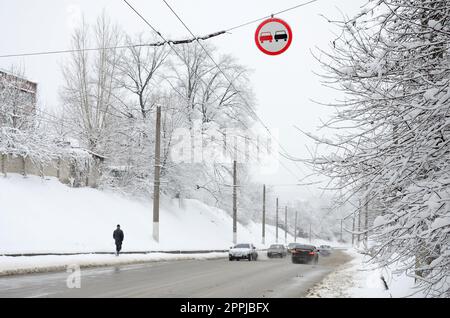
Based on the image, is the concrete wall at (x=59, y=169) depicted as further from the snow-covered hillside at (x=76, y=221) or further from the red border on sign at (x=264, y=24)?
the red border on sign at (x=264, y=24)

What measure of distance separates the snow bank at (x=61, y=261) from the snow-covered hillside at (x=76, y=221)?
1.45 meters

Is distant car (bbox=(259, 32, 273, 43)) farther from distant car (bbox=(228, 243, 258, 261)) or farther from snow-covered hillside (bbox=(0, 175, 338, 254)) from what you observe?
distant car (bbox=(228, 243, 258, 261))

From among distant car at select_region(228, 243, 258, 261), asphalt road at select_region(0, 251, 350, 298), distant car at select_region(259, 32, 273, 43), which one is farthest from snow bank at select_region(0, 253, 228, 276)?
distant car at select_region(259, 32, 273, 43)

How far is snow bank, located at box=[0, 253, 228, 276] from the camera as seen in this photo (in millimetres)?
15953

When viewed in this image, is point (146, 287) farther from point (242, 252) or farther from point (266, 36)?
point (242, 252)

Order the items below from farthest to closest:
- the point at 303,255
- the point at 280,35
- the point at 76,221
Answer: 1. the point at 303,255
2. the point at 76,221
3. the point at 280,35

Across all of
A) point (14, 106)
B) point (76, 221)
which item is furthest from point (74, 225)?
point (14, 106)

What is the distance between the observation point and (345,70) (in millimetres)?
7539

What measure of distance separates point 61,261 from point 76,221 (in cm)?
922

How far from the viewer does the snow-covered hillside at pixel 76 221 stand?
22.8 meters

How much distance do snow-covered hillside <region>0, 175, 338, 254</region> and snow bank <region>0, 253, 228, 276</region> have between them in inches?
56.9

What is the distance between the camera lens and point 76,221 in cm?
2769

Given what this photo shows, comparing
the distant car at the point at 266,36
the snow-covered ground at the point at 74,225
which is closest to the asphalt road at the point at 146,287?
the snow-covered ground at the point at 74,225
